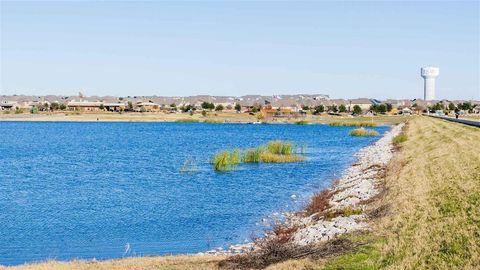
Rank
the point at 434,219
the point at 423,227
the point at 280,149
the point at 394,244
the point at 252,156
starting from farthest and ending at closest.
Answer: the point at 280,149
the point at 252,156
the point at 434,219
the point at 423,227
the point at 394,244

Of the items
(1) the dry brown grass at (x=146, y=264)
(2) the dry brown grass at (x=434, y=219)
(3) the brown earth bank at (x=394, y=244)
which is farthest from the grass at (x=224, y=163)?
(1) the dry brown grass at (x=146, y=264)

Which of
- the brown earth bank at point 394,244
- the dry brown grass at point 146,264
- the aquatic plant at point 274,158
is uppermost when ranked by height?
the brown earth bank at point 394,244

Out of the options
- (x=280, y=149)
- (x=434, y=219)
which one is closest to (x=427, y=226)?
(x=434, y=219)

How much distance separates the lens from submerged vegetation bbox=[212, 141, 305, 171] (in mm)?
47219

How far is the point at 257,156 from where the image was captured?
174 ft

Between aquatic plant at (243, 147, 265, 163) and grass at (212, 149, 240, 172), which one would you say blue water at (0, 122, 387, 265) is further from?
aquatic plant at (243, 147, 265, 163)

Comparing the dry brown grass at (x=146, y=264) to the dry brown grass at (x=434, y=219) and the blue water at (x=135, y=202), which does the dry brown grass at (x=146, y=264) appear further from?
the dry brown grass at (x=434, y=219)

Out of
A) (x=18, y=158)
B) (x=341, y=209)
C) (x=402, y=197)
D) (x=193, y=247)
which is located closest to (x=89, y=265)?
(x=193, y=247)

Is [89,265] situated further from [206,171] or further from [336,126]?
[336,126]

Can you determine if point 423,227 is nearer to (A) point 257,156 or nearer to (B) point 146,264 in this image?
(B) point 146,264

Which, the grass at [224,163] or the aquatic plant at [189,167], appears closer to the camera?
the aquatic plant at [189,167]

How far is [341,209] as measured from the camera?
73.9 feet

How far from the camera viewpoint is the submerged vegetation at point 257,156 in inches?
1859

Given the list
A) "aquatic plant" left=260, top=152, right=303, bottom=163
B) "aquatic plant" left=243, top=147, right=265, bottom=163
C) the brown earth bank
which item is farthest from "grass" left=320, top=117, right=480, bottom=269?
"aquatic plant" left=243, top=147, right=265, bottom=163
